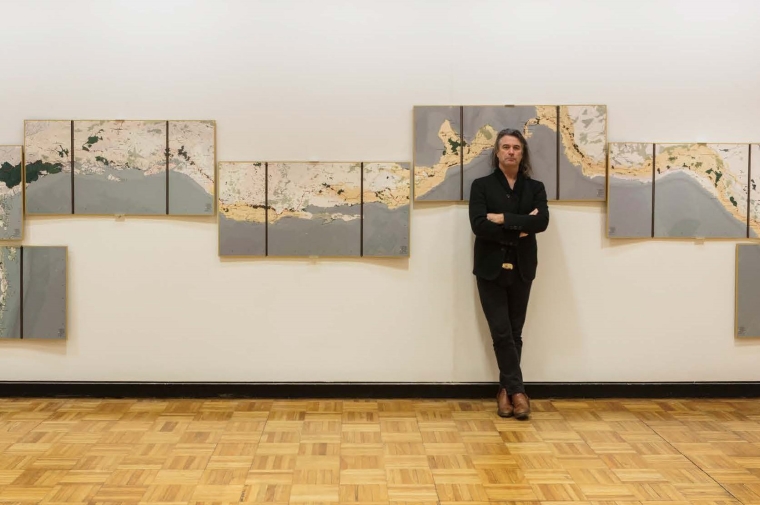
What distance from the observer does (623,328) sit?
468 cm

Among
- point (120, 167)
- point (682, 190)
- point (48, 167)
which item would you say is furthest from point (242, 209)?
point (682, 190)

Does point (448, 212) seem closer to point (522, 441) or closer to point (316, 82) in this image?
point (316, 82)

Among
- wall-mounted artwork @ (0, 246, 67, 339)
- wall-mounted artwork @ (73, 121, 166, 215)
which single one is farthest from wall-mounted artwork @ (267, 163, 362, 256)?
wall-mounted artwork @ (0, 246, 67, 339)

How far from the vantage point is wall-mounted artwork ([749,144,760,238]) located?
4672 millimetres

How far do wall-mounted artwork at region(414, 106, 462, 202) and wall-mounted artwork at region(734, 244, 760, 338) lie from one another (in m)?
1.89

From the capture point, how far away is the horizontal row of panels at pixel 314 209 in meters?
4.61

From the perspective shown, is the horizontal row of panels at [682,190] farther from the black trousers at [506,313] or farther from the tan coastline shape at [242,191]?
the tan coastline shape at [242,191]

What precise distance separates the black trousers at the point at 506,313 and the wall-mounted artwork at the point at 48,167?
107 inches

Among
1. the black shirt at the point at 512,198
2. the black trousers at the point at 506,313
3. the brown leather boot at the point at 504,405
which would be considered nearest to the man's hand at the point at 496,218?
the black shirt at the point at 512,198

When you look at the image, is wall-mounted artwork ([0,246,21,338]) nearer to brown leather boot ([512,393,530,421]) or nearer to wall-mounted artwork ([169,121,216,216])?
wall-mounted artwork ([169,121,216,216])

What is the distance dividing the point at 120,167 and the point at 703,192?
12.3ft

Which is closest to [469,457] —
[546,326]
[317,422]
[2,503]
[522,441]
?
[522,441]

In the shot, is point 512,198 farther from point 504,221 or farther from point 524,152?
point 524,152

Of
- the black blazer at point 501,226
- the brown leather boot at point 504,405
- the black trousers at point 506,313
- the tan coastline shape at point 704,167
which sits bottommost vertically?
the brown leather boot at point 504,405
